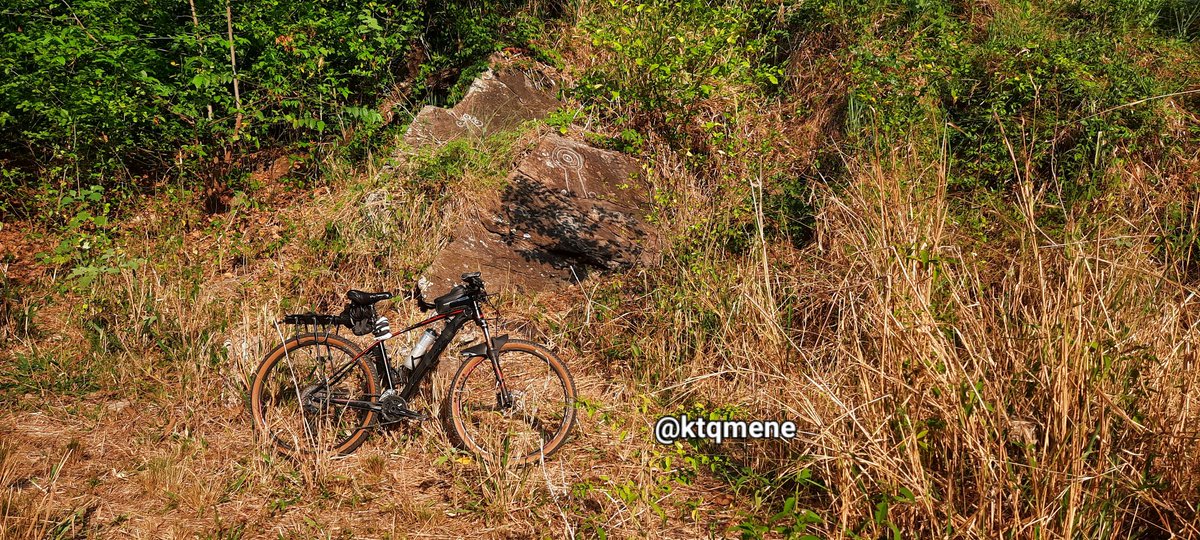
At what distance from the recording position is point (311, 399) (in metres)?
4.09

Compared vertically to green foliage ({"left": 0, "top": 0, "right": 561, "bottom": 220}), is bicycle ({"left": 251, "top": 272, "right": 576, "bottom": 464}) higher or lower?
lower

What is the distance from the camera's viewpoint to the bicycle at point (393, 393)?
13.1ft

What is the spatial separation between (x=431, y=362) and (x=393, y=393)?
0.27 metres

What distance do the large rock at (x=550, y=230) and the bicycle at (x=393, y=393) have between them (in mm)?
1414

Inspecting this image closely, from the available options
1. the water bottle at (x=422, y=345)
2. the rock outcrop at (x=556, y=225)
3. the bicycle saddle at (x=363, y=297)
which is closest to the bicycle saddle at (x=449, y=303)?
the water bottle at (x=422, y=345)

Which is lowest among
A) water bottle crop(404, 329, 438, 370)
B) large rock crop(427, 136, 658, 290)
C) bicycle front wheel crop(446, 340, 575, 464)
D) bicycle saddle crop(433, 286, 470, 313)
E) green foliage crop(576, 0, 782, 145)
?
bicycle front wheel crop(446, 340, 575, 464)

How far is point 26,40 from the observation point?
580cm

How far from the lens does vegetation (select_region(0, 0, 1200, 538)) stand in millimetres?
2869

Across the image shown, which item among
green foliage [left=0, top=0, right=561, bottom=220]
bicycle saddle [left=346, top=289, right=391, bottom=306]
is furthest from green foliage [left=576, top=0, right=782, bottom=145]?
bicycle saddle [left=346, top=289, right=391, bottom=306]

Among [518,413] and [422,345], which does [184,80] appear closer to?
[422,345]

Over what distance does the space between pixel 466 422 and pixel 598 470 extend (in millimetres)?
811

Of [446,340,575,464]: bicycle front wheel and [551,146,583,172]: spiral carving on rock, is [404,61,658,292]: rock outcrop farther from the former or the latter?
[446,340,575,464]: bicycle front wheel

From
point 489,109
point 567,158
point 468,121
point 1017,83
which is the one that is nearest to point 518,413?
point 567,158

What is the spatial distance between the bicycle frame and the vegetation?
28cm
